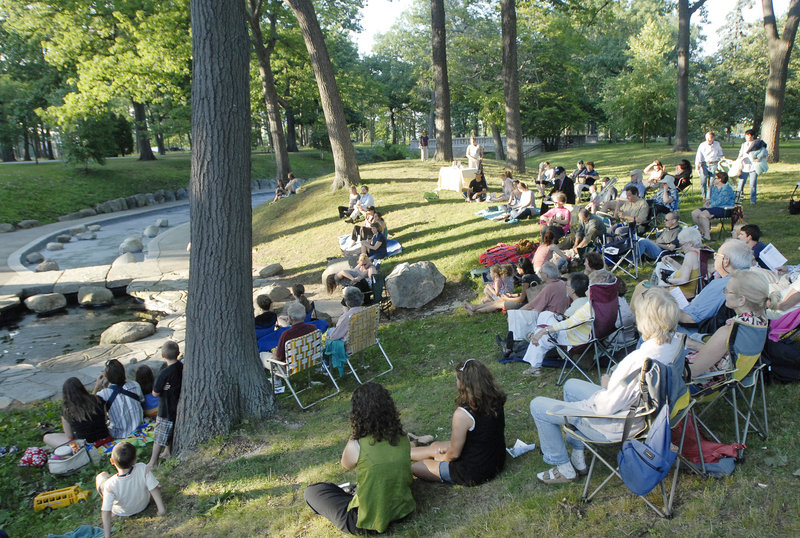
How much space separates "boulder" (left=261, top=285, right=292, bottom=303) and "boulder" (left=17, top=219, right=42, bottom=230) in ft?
56.1

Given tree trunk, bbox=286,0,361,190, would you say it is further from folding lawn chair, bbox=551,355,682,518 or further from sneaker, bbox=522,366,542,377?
folding lawn chair, bbox=551,355,682,518

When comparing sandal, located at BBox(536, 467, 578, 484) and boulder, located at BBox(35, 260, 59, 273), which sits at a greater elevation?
boulder, located at BBox(35, 260, 59, 273)

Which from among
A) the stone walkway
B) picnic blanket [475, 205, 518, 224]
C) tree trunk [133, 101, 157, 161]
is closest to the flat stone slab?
the stone walkway

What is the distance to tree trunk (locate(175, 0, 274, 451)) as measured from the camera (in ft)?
18.4

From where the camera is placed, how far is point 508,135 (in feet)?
61.8

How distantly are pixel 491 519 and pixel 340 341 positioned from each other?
11.7ft

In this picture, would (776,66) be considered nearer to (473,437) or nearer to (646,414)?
(646,414)

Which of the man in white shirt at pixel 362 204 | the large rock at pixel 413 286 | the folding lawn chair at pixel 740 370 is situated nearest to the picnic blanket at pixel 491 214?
the man in white shirt at pixel 362 204

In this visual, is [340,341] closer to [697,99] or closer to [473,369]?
[473,369]

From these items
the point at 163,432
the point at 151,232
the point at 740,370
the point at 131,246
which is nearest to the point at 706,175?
the point at 740,370

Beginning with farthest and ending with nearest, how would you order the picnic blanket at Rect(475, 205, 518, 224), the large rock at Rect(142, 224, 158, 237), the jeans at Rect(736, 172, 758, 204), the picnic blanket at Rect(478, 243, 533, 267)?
the large rock at Rect(142, 224, 158, 237) → the picnic blanket at Rect(475, 205, 518, 224) → the jeans at Rect(736, 172, 758, 204) → the picnic blanket at Rect(478, 243, 533, 267)

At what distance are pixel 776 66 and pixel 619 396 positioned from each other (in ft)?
56.7

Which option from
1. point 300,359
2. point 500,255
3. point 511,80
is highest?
point 511,80

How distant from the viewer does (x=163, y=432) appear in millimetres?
5879
